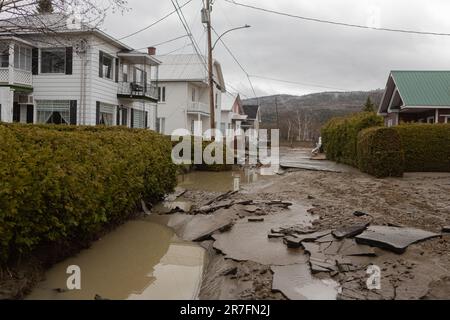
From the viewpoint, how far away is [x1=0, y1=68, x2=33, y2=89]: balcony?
69.3 ft

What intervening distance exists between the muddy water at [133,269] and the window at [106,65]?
18027 millimetres

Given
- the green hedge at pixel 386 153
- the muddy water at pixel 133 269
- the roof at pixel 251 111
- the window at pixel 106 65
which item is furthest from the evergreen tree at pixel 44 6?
the roof at pixel 251 111

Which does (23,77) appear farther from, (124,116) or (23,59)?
(124,116)

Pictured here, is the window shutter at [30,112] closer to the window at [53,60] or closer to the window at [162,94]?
the window at [53,60]

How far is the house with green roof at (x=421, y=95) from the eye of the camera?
84.2 ft

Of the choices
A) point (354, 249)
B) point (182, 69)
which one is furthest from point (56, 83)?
point (354, 249)

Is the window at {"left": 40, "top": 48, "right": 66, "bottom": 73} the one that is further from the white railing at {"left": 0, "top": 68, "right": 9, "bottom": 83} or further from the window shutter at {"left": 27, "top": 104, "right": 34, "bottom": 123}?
the window shutter at {"left": 27, "top": 104, "right": 34, "bottom": 123}

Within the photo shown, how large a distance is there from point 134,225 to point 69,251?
2.31 metres

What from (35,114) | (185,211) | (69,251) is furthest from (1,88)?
(69,251)

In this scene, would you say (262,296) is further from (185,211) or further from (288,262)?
(185,211)

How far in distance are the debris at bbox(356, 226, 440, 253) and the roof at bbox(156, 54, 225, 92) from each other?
101 ft

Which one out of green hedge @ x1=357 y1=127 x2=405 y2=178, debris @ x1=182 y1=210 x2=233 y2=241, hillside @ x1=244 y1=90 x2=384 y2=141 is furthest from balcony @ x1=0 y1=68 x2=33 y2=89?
hillside @ x1=244 y1=90 x2=384 y2=141

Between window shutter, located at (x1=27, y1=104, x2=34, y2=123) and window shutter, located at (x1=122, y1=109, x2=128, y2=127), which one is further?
window shutter, located at (x1=122, y1=109, x2=128, y2=127)

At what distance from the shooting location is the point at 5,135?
4621 millimetres
